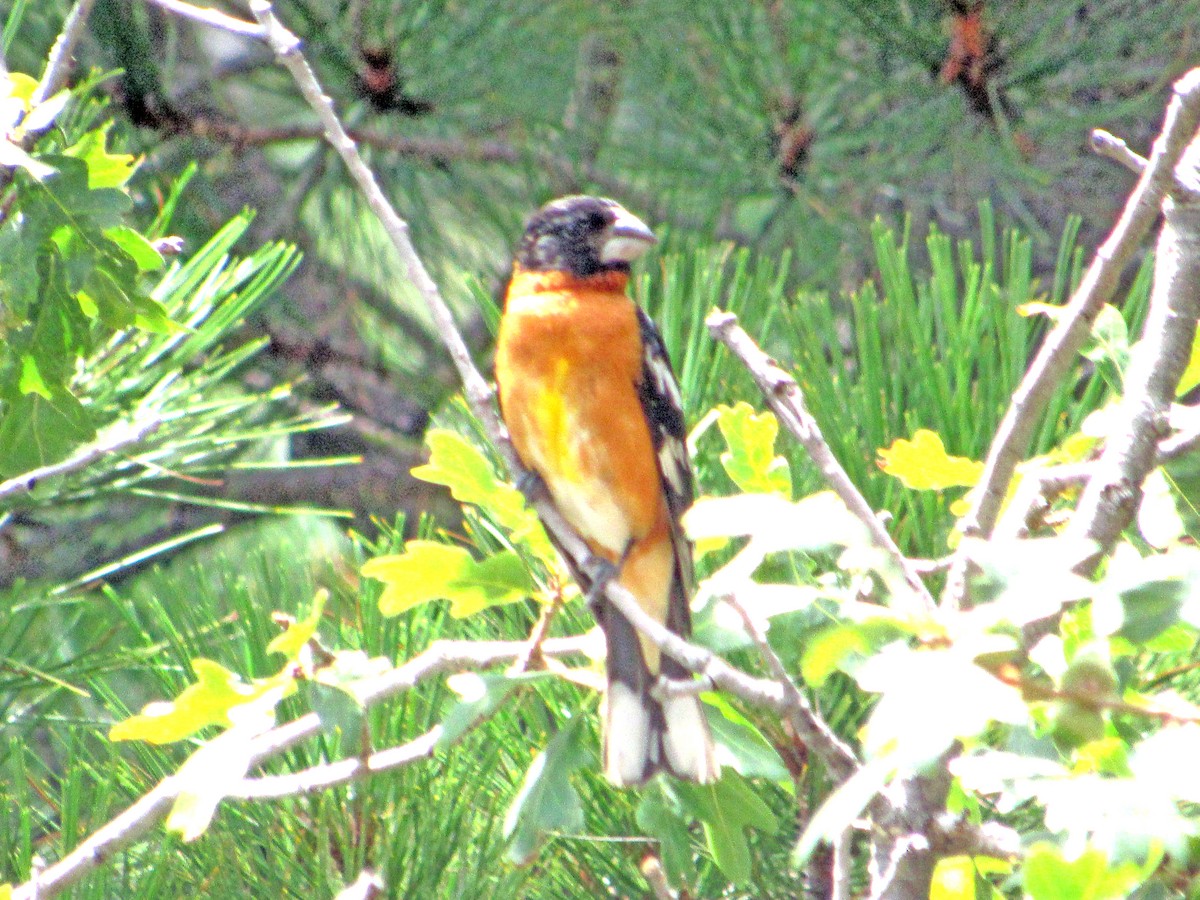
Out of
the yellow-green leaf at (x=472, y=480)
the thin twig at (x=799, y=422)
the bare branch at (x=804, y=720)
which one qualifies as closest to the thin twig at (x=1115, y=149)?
the thin twig at (x=799, y=422)

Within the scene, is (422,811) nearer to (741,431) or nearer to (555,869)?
(555,869)

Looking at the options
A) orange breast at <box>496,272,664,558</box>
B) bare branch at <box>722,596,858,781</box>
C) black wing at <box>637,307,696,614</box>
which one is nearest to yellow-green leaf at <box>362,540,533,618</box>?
bare branch at <box>722,596,858,781</box>

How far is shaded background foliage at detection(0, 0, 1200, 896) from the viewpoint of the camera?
70.8 inches

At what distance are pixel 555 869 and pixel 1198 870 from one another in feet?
2.68

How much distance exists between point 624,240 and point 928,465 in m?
1.19

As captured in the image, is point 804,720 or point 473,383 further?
point 473,383

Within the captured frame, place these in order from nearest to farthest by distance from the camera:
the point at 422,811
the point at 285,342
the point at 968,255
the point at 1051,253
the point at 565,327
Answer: the point at 422,811 < the point at 968,255 < the point at 565,327 < the point at 1051,253 < the point at 285,342

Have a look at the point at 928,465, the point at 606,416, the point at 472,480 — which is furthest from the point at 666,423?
A: the point at 928,465

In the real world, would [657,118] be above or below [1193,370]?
below

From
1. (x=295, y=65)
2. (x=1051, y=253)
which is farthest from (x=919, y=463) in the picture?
(x=1051, y=253)

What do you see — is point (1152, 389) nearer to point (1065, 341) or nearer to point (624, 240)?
point (1065, 341)

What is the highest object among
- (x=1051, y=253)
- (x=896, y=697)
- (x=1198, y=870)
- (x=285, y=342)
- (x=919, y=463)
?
(x=896, y=697)

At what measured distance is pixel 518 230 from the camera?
3205mm

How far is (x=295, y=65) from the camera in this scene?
154 centimetres
